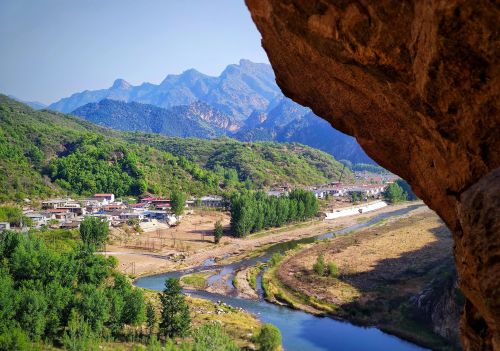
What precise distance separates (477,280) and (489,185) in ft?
4.21

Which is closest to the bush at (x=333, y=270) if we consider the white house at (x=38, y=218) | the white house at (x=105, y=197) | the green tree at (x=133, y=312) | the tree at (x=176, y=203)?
the green tree at (x=133, y=312)

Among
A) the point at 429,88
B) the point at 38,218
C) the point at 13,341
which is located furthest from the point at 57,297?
the point at 38,218

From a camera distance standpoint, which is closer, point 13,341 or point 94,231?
point 13,341

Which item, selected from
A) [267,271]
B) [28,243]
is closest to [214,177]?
[267,271]

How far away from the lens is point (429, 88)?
6949 mm

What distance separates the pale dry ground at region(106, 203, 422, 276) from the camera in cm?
5738

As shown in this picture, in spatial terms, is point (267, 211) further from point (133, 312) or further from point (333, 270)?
point (133, 312)

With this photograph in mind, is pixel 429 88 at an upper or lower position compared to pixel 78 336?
upper

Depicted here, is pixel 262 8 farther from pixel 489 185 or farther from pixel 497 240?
pixel 497 240

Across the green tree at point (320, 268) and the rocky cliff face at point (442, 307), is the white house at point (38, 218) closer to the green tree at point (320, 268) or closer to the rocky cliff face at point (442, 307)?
the green tree at point (320, 268)

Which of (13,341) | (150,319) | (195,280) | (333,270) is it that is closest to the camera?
(13,341)

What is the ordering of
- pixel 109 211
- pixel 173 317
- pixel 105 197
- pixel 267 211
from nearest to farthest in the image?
pixel 173 317
pixel 109 211
pixel 267 211
pixel 105 197

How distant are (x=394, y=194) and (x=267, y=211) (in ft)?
181

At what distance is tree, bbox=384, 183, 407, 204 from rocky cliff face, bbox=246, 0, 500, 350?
118408mm
